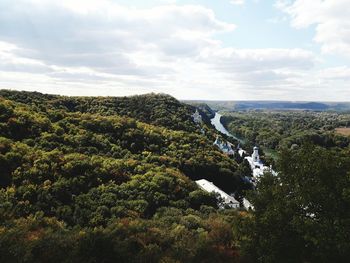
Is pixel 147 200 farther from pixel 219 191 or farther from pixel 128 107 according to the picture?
pixel 128 107

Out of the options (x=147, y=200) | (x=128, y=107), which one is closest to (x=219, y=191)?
(x=147, y=200)

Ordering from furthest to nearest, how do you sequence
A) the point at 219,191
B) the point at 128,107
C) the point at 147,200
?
the point at 128,107 < the point at 219,191 < the point at 147,200

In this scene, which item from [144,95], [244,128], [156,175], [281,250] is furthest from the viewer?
[244,128]

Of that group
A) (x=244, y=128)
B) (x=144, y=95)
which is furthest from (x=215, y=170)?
(x=244, y=128)

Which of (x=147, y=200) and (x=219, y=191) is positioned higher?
(x=147, y=200)

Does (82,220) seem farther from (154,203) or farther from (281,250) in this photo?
(281,250)

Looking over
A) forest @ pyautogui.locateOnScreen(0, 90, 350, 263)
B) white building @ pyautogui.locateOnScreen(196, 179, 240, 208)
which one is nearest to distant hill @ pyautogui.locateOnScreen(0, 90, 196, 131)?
forest @ pyautogui.locateOnScreen(0, 90, 350, 263)
